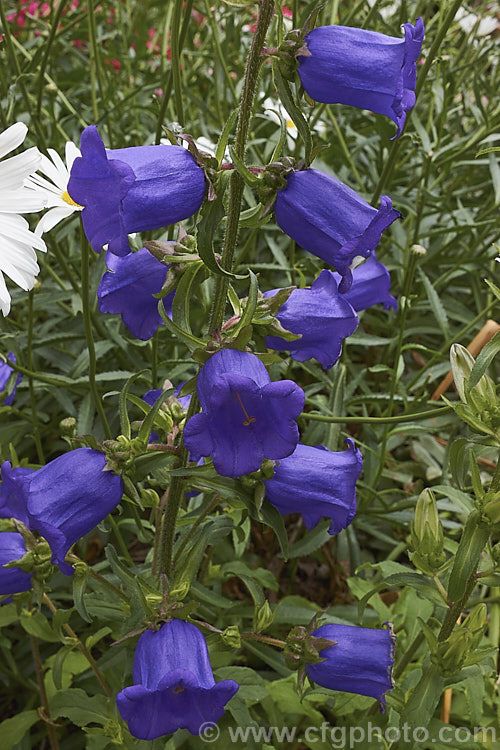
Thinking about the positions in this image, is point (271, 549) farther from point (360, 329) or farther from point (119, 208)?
point (119, 208)

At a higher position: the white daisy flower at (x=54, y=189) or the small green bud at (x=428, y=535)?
the white daisy flower at (x=54, y=189)

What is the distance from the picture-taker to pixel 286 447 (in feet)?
3.06

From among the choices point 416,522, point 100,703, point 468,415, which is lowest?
point 100,703

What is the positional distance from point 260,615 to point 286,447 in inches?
19.8

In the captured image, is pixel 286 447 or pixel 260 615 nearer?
pixel 286 447

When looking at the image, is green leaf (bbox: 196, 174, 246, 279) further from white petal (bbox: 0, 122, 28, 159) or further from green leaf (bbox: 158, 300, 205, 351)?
white petal (bbox: 0, 122, 28, 159)

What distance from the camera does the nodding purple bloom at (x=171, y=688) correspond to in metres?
0.98

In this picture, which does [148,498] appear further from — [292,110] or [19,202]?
[292,110]

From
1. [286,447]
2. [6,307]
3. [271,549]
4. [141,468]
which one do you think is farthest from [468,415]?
[271,549]

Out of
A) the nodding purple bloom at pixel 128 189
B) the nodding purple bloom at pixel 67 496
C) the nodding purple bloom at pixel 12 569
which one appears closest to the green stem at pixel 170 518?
the nodding purple bloom at pixel 67 496

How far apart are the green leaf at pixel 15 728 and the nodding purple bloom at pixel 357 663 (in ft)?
1.92

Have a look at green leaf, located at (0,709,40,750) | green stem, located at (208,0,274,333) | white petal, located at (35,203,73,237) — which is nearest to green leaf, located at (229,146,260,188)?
green stem, located at (208,0,274,333)

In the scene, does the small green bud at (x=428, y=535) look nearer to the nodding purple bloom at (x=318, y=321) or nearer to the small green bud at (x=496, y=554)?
the small green bud at (x=496, y=554)

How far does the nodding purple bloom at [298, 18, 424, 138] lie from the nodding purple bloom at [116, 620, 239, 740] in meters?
0.79
